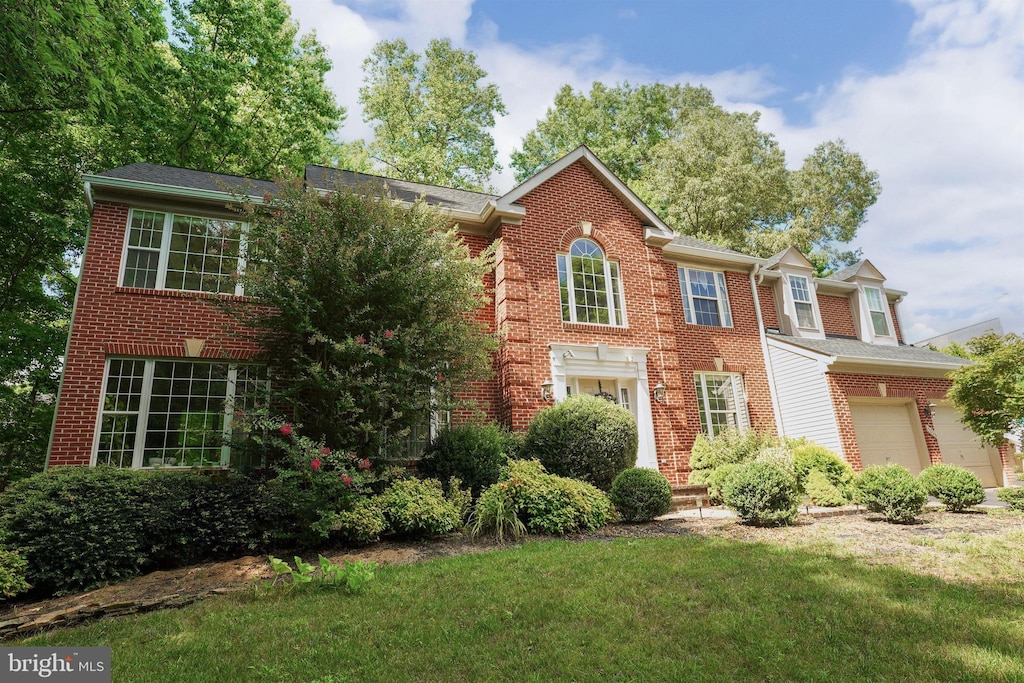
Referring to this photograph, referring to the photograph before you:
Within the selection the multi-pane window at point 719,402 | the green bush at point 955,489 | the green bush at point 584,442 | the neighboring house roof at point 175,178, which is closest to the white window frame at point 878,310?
the multi-pane window at point 719,402

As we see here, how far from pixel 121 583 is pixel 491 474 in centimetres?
524

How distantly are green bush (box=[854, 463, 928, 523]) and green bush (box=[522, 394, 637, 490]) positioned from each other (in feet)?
12.7

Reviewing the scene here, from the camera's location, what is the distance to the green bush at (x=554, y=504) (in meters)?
7.68

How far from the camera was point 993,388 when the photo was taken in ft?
37.0

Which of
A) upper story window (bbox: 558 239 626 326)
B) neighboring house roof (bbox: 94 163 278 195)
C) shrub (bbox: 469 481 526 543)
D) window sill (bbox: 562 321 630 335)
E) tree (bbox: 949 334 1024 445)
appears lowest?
shrub (bbox: 469 481 526 543)

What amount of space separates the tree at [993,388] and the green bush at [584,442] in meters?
8.10

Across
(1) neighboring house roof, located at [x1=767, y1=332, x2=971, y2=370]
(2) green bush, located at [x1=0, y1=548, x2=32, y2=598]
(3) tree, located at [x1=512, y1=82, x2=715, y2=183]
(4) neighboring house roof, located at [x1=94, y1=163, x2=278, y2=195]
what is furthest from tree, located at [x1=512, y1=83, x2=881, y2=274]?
(2) green bush, located at [x1=0, y1=548, x2=32, y2=598]

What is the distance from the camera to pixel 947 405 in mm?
14680

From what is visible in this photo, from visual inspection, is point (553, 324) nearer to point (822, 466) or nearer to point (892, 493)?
point (822, 466)

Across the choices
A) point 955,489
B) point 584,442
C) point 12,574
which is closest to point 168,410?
point 12,574

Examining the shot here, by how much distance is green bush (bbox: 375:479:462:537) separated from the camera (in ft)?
23.8

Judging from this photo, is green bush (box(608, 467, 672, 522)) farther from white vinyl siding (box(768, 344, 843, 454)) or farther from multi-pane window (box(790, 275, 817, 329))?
multi-pane window (box(790, 275, 817, 329))

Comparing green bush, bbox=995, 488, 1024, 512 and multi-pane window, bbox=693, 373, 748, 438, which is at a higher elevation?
multi-pane window, bbox=693, 373, 748, 438

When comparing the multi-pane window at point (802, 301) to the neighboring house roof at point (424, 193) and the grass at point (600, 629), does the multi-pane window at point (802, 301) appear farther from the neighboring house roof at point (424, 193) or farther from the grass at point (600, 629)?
the grass at point (600, 629)
